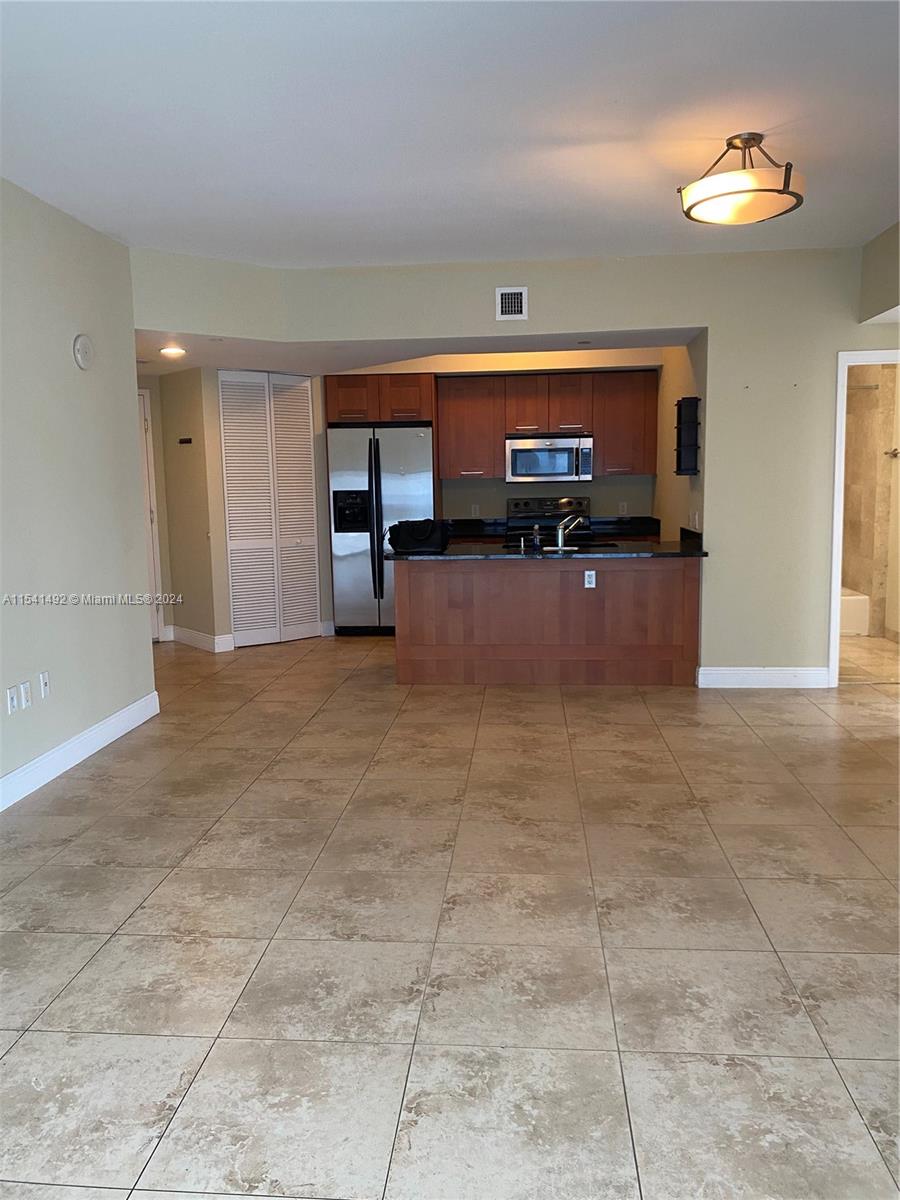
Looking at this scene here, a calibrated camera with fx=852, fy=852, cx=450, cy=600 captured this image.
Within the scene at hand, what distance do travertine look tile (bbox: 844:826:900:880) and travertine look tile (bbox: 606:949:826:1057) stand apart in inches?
31.6

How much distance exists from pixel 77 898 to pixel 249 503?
437cm

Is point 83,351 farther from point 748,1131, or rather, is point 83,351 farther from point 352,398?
point 748,1131

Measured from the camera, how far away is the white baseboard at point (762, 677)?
5.34m

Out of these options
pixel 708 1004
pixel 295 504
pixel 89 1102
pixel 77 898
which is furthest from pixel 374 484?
pixel 89 1102

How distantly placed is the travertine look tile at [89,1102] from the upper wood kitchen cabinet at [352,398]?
5652mm

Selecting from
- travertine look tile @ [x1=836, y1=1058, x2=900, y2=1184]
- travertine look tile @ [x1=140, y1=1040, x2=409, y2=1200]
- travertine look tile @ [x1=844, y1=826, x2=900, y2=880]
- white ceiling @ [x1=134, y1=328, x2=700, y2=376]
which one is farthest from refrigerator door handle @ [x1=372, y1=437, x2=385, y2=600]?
travertine look tile @ [x1=836, y1=1058, x2=900, y2=1184]

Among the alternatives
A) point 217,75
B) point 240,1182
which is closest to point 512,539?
point 217,75

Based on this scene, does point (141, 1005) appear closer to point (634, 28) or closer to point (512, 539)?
point (634, 28)

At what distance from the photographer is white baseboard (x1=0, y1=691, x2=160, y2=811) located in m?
3.64

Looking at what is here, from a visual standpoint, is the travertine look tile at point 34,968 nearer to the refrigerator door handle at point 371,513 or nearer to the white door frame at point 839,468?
the white door frame at point 839,468

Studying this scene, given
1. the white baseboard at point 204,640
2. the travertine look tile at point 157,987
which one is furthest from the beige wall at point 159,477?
the travertine look tile at point 157,987

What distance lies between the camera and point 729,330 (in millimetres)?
5141

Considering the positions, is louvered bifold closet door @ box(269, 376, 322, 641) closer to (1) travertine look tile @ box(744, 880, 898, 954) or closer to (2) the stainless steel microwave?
(2) the stainless steel microwave

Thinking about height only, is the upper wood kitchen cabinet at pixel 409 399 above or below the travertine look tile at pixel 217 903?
above
